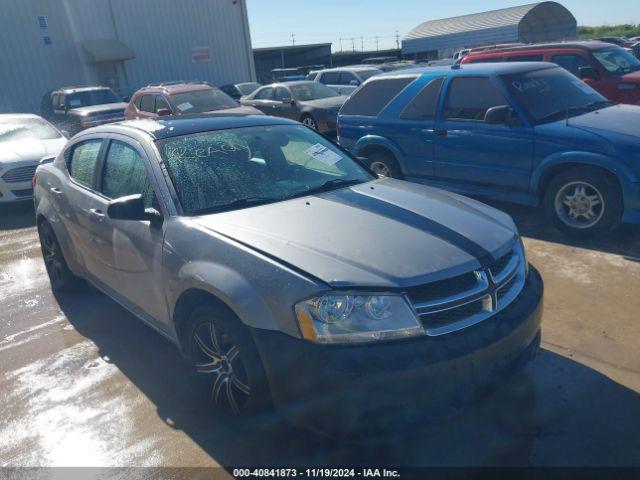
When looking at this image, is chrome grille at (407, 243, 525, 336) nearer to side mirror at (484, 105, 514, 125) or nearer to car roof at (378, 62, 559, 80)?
side mirror at (484, 105, 514, 125)

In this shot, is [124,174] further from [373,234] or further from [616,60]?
[616,60]

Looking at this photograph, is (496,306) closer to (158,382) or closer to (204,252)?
(204,252)

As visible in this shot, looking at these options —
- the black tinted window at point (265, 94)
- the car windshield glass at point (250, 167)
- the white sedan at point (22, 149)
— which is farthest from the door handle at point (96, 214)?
the black tinted window at point (265, 94)

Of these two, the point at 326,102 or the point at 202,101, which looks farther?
the point at 326,102

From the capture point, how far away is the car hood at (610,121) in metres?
5.21

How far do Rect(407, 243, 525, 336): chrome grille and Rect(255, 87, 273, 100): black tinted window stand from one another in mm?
12599

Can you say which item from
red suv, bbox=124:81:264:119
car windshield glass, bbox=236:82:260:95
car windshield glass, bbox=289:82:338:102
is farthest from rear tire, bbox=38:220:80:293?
car windshield glass, bbox=236:82:260:95

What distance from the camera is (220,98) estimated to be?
40.3 ft

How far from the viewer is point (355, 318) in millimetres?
2361

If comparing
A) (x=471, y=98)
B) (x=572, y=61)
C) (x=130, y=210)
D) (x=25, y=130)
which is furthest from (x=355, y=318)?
(x=25, y=130)

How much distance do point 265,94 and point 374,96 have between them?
802 centimetres

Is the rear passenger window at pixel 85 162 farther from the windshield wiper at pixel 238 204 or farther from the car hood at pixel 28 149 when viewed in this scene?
the car hood at pixel 28 149

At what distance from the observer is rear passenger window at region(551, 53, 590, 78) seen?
912 centimetres

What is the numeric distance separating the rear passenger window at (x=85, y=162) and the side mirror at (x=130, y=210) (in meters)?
1.07
